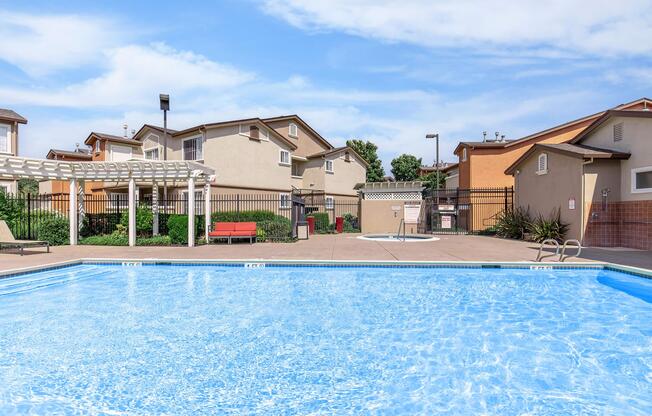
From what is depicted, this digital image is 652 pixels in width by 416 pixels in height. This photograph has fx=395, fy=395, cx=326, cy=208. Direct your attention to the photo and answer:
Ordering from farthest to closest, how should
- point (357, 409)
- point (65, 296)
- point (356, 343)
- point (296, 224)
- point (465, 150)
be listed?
point (465, 150)
point (296, 224)
point (65, 296)
point (356, 343)
point (357, 409)

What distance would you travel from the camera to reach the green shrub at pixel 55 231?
16500mm

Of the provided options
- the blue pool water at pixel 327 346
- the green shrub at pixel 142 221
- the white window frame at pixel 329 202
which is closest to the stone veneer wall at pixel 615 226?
the blue pool water at pixel 327 346

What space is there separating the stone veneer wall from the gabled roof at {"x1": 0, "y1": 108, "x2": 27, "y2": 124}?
1331 inches

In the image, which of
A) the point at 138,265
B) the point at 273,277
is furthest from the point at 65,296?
the point at 273,277

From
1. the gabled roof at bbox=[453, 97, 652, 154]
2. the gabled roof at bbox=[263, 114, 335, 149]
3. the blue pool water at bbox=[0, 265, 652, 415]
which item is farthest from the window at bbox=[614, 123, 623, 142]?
the gabled roof at bbox=[263, 114, 335, 149]

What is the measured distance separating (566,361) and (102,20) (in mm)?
14058

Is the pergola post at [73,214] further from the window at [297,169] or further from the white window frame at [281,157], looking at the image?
the window at [297,169]

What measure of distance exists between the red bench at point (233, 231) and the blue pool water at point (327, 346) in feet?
22.1

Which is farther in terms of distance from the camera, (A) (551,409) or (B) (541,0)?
(B) (541,0)

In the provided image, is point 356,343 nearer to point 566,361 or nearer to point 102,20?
point 566,361

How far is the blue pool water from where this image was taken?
406 centimetres

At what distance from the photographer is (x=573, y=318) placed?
274 inches

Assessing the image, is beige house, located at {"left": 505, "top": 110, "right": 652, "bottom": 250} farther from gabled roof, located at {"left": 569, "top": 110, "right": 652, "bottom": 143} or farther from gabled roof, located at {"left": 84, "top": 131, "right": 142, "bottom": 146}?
gabled roof, located at {"left": 84, "top": 131, "right": 142, "bottom": 146}

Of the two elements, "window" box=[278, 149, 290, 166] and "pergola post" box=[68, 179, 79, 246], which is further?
"window" box=[278, 149, 290, 166]
